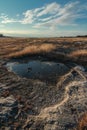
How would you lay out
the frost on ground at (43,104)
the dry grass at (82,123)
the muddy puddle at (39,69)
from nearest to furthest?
the dry grass at (82,123), the frost on ground at (43,104), the muddy puddle at (39,69)

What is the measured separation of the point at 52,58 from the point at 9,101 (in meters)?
10.7

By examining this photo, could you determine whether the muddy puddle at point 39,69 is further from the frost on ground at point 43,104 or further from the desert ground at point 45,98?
the frost on ground at point 43,104

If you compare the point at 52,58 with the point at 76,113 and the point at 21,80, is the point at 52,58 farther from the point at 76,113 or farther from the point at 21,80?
the point at 76,113

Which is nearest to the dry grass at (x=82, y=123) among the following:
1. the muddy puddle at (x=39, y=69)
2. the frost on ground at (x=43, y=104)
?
the frost on ground at (x=43, y=104)

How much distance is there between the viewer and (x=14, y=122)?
904 centimetres

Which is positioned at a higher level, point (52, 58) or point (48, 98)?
point (52, 58)

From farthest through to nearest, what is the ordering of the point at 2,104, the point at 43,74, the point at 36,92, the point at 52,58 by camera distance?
the point at 52,58
the point at 43,74
the point at 36,92
the point at 2,104

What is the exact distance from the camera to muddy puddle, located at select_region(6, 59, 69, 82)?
614 inches

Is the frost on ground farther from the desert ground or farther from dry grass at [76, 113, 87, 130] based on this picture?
dry grass at [76, 113, 87, 130]

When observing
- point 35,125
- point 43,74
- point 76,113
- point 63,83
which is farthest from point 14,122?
point 43,74

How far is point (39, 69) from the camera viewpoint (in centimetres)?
1741

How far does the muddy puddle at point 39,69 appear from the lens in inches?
614

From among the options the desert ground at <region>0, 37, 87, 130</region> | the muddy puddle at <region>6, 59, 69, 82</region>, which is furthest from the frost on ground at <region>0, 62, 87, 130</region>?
the muddy puddle at <region>6, 59, 69, 82</region>

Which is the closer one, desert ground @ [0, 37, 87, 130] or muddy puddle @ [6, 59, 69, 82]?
desert ground @ [0, 37, 87, 130]
